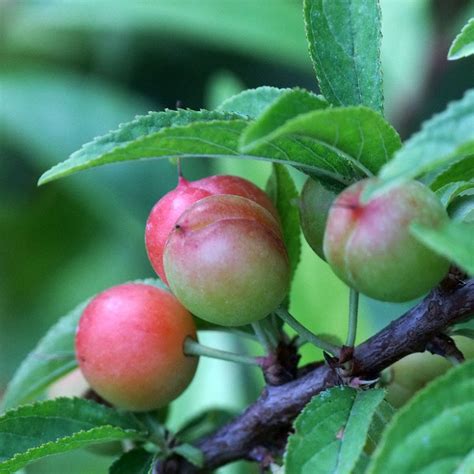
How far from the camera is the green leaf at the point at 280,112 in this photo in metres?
0.75

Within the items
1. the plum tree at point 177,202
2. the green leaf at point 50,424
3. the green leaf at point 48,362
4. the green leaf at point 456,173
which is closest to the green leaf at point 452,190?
the green leaf at point 456,173

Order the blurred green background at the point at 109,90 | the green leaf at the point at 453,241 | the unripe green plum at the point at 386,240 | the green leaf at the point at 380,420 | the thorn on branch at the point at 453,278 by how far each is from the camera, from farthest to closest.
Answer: the blurred green background at the point at 109,90, the green leaf at the point at 380,420, the thorn on branch at the point at 453,278, the unripe green plum at the point at 386,240, the green leaf at the point at 453,241

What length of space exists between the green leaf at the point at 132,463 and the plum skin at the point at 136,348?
0.22 feet

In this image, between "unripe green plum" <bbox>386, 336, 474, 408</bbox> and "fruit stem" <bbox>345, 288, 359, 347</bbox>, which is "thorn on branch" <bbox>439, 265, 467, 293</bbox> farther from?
"unripe green plum" <bbox>386, 336, 474, 408</bbox>

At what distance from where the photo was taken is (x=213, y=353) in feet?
3.67

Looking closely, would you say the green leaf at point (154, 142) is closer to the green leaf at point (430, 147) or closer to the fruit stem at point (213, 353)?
the green leaf at point (430, 147)

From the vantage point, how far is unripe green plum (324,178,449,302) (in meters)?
0.80

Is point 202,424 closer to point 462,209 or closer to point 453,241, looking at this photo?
point 462,209

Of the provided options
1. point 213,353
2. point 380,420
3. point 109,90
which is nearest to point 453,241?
point 380,420

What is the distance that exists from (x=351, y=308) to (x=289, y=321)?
0.26 feet

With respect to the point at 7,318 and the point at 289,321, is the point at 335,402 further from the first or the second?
the point at 7,318

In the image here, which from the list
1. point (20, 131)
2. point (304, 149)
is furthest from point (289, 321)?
point (20, 131)

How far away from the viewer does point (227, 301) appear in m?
0.95

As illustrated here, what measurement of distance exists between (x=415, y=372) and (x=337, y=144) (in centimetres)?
40
